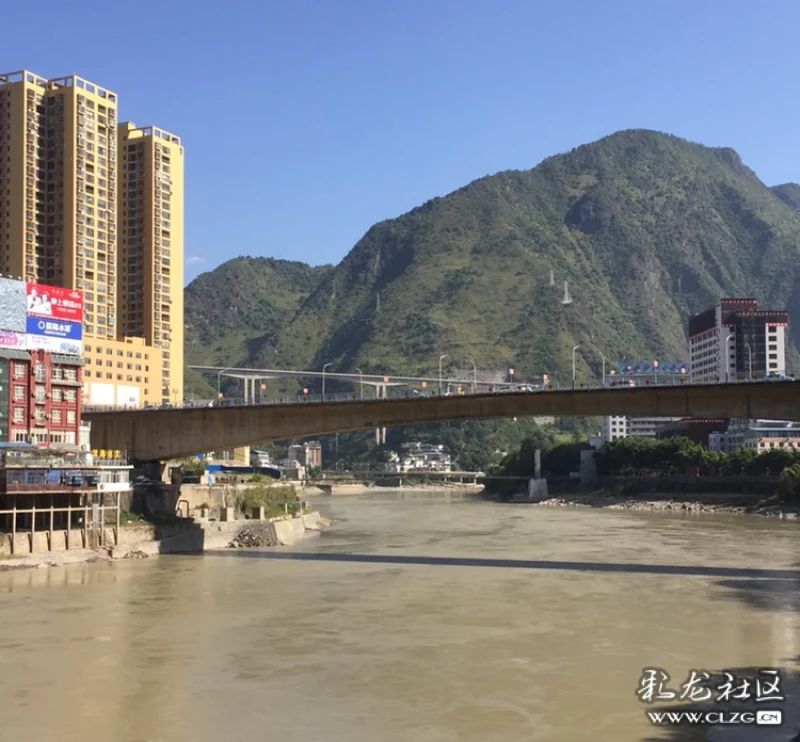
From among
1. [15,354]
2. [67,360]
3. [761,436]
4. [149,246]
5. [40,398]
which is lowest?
[761,436]

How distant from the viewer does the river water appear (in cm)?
2239

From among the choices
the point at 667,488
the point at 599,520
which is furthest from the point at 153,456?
the point at 667,488

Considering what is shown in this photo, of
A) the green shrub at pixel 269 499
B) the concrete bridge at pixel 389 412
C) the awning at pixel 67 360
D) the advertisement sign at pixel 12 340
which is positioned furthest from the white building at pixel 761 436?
the advertisement sign at pixel 12 340

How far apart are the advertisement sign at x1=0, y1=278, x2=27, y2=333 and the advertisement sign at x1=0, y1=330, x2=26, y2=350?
262 millimetres

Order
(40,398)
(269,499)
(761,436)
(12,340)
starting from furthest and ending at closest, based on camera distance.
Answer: (761,436) → (269,499) → (40,398) → (12,340)

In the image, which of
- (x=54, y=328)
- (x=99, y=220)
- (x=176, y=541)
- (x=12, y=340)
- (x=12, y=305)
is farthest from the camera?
(x=99, y=220)

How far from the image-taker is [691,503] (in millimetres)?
116062

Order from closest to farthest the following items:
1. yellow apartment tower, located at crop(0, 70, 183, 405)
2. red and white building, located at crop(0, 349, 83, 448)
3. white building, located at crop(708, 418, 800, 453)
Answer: red and white building, located at crop(0, 349, 83, 448) → yellow apartment tower, located at crop(0, 70, 183, 405) → white building, located at crop(708, 418, 800, 453)

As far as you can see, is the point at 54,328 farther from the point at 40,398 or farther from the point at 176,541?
the point at 176,541

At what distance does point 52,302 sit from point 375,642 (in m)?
44.1

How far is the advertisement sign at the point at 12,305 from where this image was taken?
6353 centimetres

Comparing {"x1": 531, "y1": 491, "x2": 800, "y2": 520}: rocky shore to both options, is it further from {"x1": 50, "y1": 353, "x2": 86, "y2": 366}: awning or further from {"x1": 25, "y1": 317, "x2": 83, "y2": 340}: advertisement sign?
{"x1": 25, "y1": 317, "x2": 83, "y2": 340}: advertisement sign

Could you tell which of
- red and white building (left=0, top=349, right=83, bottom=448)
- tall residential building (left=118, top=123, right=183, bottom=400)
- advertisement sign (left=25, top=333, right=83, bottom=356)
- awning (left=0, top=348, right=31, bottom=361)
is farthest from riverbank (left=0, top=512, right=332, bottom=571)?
tall residential building (left=118, top=123, right=183, bottom=400)

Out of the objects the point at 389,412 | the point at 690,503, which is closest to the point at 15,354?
the point at 389,412
